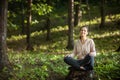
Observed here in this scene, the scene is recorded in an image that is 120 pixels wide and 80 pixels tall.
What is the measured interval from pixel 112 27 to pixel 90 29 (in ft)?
9.41

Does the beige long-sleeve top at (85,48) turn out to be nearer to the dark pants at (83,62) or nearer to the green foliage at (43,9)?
the dark pants at (83,62)

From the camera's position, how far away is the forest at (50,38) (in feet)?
37.7

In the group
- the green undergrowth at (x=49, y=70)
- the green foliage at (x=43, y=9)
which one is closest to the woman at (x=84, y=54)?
the green undergrowth at (x=49, y=70)

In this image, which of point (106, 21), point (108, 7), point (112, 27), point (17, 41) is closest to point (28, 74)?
point (17, 41)

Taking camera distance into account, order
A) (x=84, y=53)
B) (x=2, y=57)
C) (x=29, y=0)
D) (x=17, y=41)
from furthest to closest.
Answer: (x=17, y=41) < (x=29, y=0) < (x=2, y=57) < (x=84, y=53)

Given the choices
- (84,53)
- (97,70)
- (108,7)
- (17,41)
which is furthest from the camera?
(108,7)

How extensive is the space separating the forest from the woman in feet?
4.75

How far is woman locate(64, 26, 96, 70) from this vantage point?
1030 cm

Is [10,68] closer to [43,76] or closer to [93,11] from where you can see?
[43,76]

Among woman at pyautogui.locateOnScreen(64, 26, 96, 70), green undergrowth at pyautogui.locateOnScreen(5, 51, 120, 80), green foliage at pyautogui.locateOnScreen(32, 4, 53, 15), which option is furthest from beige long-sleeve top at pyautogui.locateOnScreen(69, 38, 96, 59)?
green foliage at pyautogui.locateOnScreen(32, 4, 53, 15)

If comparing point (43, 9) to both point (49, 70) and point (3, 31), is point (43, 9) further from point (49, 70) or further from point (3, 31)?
point (49, 70)

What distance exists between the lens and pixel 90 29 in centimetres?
3294

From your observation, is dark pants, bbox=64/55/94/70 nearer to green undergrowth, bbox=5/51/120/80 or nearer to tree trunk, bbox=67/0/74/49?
green undergrowth, bbox=5/51/120/80

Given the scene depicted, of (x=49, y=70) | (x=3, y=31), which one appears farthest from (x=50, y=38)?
(x=3, y=31)
